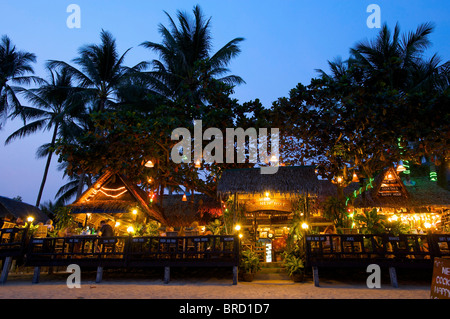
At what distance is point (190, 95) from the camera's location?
48.0 ft

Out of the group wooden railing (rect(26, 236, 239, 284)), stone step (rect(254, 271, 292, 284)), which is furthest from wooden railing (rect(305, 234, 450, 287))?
wooden railing (rect(26, 236, 239, 284))

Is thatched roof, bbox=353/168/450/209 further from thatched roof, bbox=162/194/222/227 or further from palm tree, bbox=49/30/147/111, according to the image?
palm tree, bbox=49/30/147/111

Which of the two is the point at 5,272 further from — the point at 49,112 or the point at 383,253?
the point at 49,112

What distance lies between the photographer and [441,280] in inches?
170

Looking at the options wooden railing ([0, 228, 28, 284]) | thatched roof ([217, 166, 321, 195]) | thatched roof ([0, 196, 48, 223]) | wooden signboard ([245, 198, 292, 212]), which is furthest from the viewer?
thatched roof ([0, 196, 48, 223])

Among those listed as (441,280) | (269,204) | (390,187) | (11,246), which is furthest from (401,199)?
(11,246)

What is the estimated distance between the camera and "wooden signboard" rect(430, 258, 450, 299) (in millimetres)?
4168

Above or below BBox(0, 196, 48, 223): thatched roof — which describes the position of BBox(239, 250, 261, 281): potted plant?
below

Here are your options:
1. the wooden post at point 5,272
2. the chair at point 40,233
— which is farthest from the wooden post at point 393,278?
the chair at point 40,233

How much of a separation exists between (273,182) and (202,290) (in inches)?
170

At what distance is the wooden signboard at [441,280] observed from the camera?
13.7 feet

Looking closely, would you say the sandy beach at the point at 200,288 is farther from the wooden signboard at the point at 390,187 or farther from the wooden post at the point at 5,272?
the wooden signboard at the point at 390,187

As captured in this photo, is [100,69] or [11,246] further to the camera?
[100,69]

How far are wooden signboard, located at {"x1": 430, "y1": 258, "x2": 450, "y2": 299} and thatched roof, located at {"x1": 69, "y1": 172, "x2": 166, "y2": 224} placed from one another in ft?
32.8
